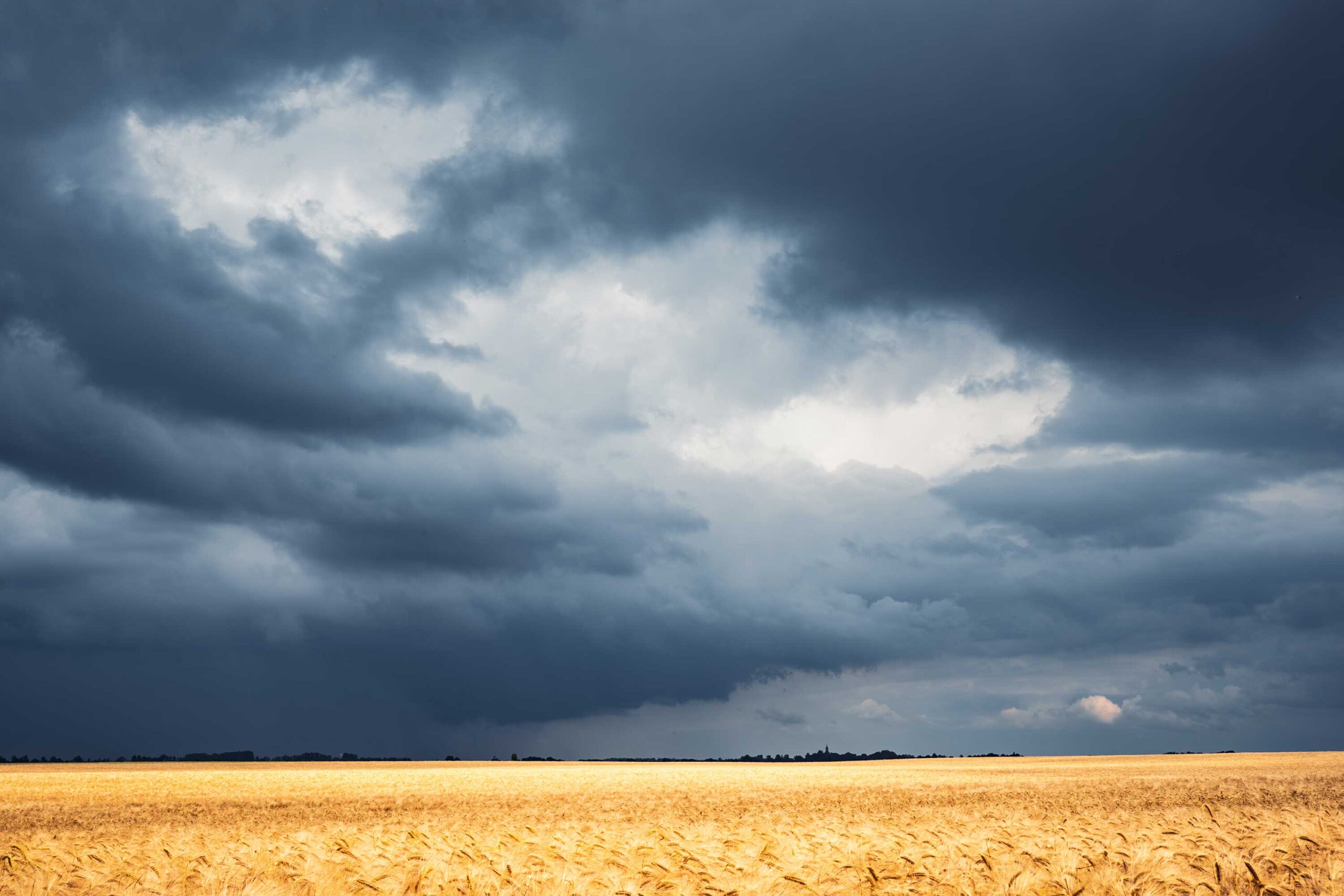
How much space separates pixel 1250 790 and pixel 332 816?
4170cm

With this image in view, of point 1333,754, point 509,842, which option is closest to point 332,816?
point 509,842

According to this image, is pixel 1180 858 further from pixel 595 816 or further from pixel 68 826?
pixel 68 826

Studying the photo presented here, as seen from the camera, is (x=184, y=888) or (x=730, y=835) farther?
(x=730, y=835)

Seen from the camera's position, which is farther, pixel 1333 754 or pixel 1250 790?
pixel 1333 754

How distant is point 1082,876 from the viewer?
8781 mm

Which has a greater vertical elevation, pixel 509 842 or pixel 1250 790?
pixel 509 842

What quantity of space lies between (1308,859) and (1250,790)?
39847mm

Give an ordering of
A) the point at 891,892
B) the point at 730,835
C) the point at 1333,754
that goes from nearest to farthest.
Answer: the point at 891,892, the point at 730,835, the point at 1333,754

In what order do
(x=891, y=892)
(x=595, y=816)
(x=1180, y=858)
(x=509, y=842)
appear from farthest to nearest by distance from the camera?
(x=595, y=816)
(x=509, y=842)
(x=1180, y=858)
(x=891, y=892)

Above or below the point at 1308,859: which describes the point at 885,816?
below

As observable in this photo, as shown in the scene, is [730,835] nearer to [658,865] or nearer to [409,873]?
[658,865]

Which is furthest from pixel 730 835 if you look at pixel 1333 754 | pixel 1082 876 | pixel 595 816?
pixel 1333 754

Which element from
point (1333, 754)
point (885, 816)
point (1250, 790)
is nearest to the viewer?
point (885, 816)

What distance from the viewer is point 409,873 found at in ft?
28.4
